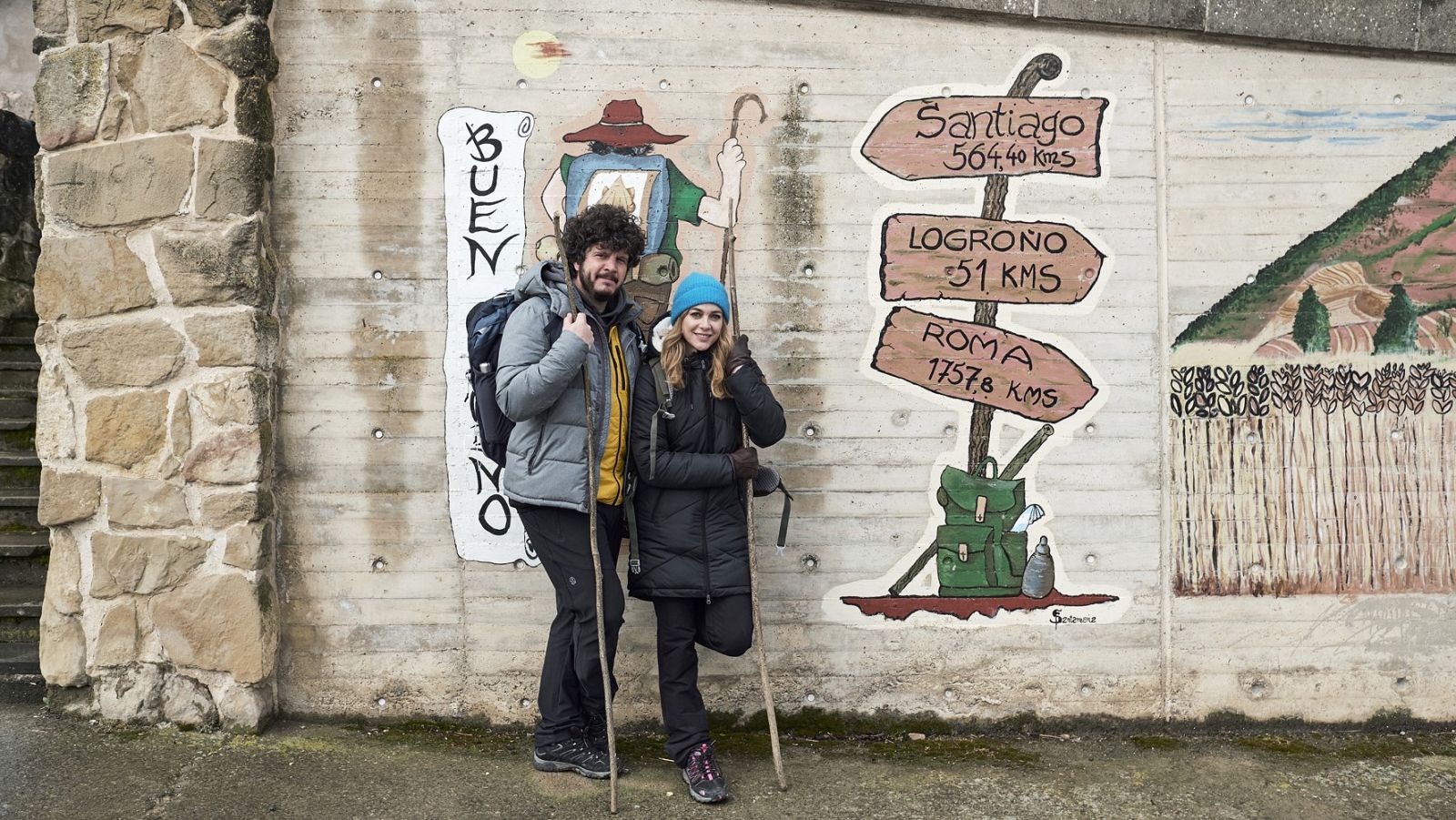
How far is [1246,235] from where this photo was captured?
4.46 meters

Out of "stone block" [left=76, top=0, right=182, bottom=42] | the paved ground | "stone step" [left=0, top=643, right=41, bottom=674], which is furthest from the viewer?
"stone step" [left=0, top=643, right=41, bottom=674]

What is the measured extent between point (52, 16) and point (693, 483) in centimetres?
319

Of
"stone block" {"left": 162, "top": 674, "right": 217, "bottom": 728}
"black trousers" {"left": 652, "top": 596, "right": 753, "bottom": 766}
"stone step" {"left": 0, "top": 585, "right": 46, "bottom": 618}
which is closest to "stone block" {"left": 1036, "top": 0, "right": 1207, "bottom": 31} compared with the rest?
"black trousers" {"left": 652, "top": 596, "right": 753, "bottom": 766}

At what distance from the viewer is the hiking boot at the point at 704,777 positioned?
374 centimetres

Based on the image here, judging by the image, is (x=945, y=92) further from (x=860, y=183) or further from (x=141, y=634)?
(x=141, y=634)

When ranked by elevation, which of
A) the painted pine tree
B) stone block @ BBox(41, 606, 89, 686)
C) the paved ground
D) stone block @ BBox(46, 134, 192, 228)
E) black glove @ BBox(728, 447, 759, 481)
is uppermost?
stone block @ BBox(46, 134, 192, 228)

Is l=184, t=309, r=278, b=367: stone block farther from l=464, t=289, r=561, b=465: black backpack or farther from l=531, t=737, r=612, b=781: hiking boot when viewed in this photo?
l=531, t=737, r=612, b=781: hiking boot

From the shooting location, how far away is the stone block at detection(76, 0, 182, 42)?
13.4 ft

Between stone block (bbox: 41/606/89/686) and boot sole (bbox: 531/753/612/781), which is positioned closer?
boot sole (bbox: 531/753/612/781)

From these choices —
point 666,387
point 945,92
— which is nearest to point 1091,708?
point 666,387

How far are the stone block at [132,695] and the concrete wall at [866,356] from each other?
0.49 metres

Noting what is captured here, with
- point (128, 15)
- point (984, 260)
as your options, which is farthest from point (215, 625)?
point (984, 260)
